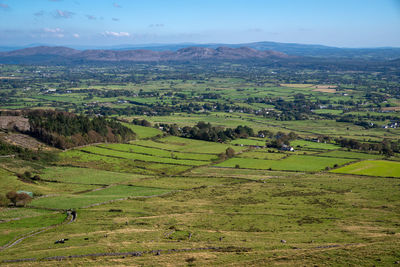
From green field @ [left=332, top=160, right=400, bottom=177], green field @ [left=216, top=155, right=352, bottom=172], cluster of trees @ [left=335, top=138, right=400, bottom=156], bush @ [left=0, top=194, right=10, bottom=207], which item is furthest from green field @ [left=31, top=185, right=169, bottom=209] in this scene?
cluster of trees @ [left=335, top=138, right=400, bottom=156]

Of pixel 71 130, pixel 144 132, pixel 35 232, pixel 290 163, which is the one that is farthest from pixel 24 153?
pixel 290 163

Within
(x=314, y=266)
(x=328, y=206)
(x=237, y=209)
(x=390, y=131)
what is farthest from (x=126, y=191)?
(x=390, y=131)

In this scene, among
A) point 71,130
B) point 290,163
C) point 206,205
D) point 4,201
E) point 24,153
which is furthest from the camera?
point 71,130

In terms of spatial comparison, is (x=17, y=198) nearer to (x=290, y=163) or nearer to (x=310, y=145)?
(x=290, y=163)

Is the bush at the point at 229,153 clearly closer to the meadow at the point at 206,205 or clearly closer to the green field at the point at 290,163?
the meadow at the point at 206,205

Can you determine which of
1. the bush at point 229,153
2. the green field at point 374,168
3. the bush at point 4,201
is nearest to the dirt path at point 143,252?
the bush at point 4,201

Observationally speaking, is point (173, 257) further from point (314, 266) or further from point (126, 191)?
point (126, 191)
